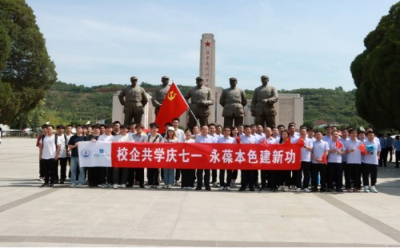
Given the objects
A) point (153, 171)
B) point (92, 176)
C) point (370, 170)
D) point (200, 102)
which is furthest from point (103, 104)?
point (370, 170)

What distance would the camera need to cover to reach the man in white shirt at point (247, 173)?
401 inches

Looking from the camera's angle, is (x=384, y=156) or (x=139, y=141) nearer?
(x=139, y=141)

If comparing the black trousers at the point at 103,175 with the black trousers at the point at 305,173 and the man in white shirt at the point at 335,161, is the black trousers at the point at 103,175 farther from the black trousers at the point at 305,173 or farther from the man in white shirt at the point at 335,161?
the man in white shirt at the point at 335,161

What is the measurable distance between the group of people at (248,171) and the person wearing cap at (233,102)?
1.80 metres

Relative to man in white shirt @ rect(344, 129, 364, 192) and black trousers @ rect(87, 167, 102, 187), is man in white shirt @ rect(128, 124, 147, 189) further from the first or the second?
man in white shirt @ rect(344, 129, 364, 192)

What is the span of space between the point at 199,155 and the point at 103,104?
375 ft

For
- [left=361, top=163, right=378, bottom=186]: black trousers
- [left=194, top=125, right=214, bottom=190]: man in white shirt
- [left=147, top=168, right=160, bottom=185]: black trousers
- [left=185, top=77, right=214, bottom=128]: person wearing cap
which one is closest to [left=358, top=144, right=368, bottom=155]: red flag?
[left=361, top=163, right=378, bottom=186]: black trousers

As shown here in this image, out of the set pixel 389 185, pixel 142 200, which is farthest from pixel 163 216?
pixel 389 185

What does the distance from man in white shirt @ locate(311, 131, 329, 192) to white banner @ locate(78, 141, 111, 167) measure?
507cm

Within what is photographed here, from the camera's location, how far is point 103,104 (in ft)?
397

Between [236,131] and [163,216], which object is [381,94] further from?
[163,216]

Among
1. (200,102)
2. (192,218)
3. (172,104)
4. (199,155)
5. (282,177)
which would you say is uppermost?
(200,102)

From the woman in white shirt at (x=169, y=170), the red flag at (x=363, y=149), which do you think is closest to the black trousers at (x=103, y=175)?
the woman in white shirt at (x=169, y=170)

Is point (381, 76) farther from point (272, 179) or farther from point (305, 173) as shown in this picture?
point (272, 179)
